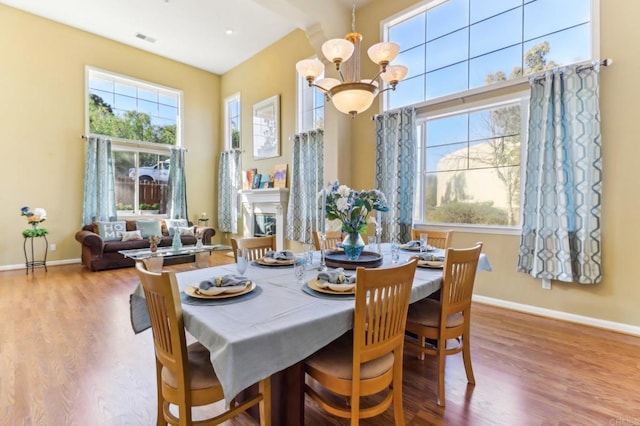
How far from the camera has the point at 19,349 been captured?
2.44m

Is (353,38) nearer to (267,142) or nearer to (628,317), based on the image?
(628,317)

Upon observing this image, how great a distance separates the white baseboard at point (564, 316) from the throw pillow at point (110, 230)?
5.88m

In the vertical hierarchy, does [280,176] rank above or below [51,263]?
above

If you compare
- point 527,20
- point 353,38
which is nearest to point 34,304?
point 353,38

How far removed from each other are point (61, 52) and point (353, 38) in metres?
5.96

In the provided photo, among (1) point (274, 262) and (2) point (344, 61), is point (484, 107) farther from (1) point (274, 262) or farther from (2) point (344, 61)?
(1) point (274, 262)

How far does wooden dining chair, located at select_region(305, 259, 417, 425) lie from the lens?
1290mm

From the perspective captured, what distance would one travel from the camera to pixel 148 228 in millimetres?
6086

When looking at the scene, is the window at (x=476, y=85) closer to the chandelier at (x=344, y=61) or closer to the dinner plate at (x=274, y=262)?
the chandelier at (x=344, y=61)

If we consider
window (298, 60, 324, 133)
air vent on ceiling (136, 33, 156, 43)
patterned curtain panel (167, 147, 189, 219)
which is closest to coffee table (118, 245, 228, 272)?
patterned curtain panel (167, 147, 189, 219)

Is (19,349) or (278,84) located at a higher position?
(278,84)

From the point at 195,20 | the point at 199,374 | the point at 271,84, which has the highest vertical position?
the point at 195,20

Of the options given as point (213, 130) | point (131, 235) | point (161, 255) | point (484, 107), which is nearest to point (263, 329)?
A: point (484, 107)

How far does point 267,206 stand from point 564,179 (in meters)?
4.74
